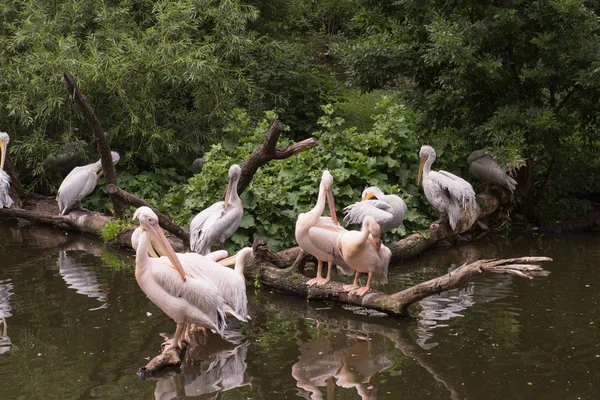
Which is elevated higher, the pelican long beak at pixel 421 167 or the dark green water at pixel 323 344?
the pelican long beak at pixel 421 167

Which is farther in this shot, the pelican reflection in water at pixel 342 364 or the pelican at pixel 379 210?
the pelican at pixel 379 210

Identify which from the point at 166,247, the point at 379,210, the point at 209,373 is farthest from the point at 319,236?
the point at 209,373

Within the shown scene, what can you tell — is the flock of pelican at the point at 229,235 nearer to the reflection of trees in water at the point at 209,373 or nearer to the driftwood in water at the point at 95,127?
the reflection of trees in water at the point at 209,373

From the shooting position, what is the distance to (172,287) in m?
6.02

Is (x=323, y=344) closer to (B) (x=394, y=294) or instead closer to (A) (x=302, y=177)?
(B) (x=394, y=294)

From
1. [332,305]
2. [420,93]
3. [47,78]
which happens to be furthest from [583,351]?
[47,78]

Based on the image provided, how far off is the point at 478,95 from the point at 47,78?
235 inches

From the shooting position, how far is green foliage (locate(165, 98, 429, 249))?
368 inches

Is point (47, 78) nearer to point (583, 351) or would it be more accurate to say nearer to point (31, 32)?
point (31, 32)

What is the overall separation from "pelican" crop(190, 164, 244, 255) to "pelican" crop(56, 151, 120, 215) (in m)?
3.01

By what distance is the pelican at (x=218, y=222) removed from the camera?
8.20 m

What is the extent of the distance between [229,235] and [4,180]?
3968 mm

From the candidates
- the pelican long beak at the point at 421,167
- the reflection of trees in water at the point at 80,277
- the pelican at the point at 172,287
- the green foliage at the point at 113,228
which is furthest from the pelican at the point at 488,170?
the pelican at the point at 172,287

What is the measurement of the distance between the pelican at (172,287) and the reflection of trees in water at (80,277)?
1597mm
